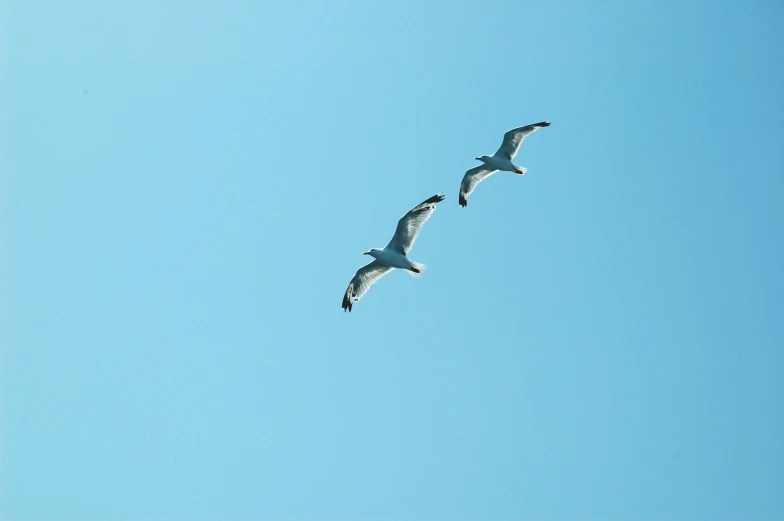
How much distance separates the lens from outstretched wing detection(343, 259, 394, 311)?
24.8 metres

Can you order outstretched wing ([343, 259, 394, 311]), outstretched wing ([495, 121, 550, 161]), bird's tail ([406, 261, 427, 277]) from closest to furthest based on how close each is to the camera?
1. bird's tail ([406, 261, 427, 277])
2. outstretched wing ([343, 259, 394, 311])
3. outstretched wing ([495, 121, 550, 161])

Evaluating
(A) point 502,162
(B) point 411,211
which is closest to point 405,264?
(B) point 411,211

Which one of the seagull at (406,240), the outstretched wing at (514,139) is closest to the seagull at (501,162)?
the outstretched wing at (514,139)

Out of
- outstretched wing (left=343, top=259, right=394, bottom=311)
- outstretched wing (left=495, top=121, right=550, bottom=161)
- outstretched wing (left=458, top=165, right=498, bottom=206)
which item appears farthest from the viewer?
outstretched wing (left=458, top=165, right=498, bottom=206)

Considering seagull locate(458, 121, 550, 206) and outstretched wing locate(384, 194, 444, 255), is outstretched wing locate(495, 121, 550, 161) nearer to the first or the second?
seagull locate(458, 121, 550, 206)

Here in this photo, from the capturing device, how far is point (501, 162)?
2816cm

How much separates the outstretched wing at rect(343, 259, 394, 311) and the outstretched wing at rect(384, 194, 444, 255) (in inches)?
48.9

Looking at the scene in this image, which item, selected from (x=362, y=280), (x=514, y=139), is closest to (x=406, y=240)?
(x=362, y=280)

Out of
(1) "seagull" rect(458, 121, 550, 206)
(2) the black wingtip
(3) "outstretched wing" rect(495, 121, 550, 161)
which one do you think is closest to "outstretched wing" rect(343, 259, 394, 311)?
(2) the black wingtip

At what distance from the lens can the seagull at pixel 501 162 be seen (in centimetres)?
2786

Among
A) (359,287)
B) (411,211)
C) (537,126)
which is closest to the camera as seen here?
(411,211)

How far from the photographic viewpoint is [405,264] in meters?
23.5

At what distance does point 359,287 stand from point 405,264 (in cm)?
208

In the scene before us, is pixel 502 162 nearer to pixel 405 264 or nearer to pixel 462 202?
pixel 462 202
